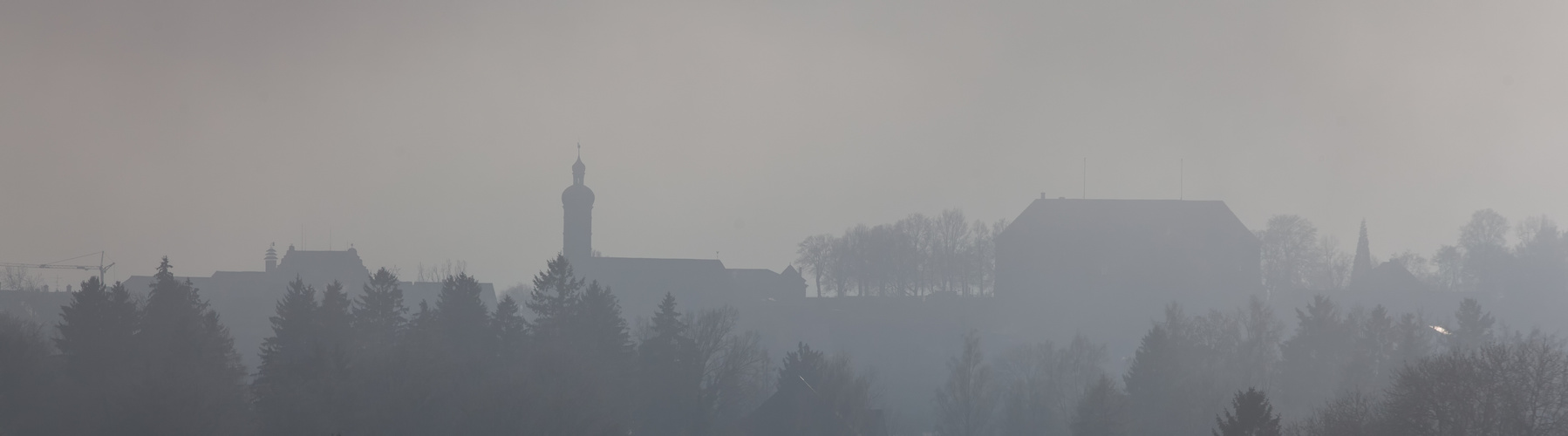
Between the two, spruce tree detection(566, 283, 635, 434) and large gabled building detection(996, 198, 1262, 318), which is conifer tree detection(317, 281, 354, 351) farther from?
large gabled building detection(996, 198, 1262, 318)

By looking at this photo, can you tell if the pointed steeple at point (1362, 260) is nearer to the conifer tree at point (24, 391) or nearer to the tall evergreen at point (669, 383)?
the tall evergreen at point (669, 383)

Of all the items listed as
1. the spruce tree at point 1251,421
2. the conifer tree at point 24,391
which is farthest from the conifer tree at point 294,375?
the spruce tree at point 1251,421

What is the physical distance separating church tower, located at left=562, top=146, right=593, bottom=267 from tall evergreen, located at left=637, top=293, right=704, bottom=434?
59.5m

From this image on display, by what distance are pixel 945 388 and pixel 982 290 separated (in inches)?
1649

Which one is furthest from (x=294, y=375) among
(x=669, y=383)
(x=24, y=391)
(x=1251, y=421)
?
(x=1251, y=421)

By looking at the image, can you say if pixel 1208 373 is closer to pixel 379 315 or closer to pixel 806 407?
pixel 806 407

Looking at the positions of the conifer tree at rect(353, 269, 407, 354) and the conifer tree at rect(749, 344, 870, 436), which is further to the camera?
the conifer tree at rect(749, 344, 870, 436)

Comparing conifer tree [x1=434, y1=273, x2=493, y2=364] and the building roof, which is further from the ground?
the building roof

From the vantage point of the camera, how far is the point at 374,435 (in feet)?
155

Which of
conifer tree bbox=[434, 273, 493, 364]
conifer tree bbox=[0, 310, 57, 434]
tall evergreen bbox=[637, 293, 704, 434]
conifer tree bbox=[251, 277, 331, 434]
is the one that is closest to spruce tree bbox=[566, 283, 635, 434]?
tall evergreen bbox=[637, 293, 704, 434]

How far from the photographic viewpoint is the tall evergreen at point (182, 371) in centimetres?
4522

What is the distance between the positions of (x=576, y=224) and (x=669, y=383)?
6172 centimetres

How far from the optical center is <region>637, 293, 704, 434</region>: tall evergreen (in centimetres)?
6000

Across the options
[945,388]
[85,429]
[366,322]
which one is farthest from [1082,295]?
[85,429]
